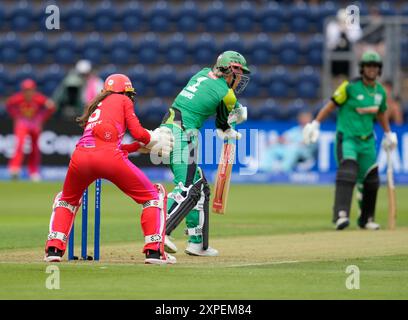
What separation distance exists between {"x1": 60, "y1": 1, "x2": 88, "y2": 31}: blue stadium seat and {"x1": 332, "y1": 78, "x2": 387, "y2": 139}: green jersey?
54.1ft

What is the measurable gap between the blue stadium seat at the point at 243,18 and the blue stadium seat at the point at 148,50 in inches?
92.1

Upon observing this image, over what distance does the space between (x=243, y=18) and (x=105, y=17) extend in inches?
155

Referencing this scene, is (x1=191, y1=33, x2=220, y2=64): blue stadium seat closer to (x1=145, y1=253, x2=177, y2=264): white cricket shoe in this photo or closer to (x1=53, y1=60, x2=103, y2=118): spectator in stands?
(x1=53, y1=60, x2=103, y2=118): spectator in stands

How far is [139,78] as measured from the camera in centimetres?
3080

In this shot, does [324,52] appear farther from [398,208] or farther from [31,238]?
[31,238]

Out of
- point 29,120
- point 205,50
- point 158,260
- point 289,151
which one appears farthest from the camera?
point 205,50

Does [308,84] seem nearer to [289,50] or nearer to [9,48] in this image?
[289,50]

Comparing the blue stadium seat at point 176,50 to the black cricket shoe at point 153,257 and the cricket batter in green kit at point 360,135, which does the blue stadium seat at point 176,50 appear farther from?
the black cricket shoe at point 153,257

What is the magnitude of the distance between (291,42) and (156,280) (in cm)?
2219

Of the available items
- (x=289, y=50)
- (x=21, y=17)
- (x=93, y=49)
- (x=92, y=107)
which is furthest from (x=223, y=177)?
Result: (x=21, y=17)

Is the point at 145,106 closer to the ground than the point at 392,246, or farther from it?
farther from it

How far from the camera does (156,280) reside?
9719 millimetres
